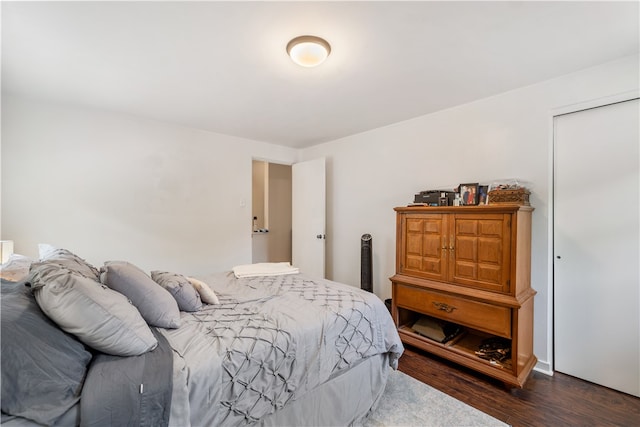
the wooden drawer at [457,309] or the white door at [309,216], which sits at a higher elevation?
the white door at [309,216]

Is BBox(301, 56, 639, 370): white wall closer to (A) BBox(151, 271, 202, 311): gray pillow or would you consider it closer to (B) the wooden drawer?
(B) the wooden drawer

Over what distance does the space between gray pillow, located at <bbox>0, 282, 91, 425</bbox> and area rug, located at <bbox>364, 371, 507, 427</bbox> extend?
1.53 metres

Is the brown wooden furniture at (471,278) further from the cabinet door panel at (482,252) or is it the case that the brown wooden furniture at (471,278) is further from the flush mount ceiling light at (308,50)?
the flush mount ceiling light at (308,50)

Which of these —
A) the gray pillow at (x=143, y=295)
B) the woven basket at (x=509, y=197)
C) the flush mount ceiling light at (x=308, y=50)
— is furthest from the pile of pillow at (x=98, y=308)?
the woven basket at (x=509, y=197)

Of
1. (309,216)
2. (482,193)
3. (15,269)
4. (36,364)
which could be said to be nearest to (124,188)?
(15,269)

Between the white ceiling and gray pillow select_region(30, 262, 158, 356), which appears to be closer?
gray pillow select_region(30, 262, 158, 356)

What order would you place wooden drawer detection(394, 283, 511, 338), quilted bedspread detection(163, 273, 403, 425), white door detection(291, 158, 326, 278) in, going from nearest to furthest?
quilted bedspread detection(163, 273, 403, 425) → wooden drawer detection(394, 283, 511, 338) → white door detection(291, 158, 326, 278)

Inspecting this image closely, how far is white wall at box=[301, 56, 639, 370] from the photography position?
87.6 inches

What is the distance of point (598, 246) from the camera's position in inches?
81.0

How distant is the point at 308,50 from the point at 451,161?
1.87m

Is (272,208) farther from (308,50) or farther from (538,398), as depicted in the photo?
(538,398)

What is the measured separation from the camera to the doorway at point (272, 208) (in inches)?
206

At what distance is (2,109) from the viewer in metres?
2.41

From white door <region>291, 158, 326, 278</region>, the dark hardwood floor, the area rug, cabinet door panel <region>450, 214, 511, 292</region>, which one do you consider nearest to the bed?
the area rug
